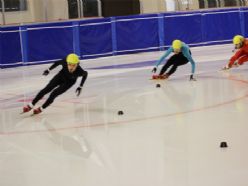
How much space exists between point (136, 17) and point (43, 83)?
7.47 m

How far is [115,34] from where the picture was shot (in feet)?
66.8

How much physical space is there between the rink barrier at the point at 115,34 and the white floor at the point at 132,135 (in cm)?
437

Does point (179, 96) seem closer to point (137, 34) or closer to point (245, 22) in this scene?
point (137, 34)

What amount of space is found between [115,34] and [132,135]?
12.8 m

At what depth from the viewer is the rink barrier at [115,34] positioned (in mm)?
18188

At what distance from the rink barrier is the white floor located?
4366mm

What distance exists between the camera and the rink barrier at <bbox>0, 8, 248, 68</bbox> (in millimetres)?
18188

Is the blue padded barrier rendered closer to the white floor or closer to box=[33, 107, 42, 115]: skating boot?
the white floor

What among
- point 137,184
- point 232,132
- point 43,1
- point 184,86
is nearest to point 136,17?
point 43,1

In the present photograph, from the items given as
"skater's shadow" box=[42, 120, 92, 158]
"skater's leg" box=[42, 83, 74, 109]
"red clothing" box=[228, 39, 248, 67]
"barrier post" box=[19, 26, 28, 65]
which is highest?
"barrier post" box=[19, 26, 28, 65]

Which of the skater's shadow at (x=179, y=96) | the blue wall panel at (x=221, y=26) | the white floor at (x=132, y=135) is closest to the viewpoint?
the white floor at (x=132, y=135)

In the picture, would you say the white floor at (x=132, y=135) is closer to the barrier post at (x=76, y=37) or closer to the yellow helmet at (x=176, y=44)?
the yellow helmet at (x=176, y=44)

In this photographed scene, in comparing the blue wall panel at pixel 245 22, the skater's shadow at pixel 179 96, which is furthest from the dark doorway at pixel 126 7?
the skater's shadow at pixel 179 96

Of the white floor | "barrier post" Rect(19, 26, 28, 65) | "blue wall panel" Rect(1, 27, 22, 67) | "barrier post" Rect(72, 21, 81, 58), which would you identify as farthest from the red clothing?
"blue wall panel" Rect(1, 27, 22, 67)
